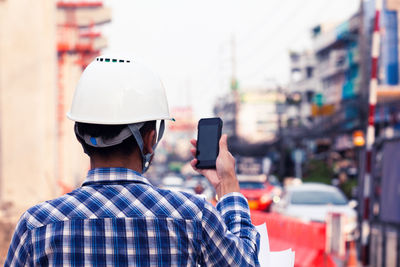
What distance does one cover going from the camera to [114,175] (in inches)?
75.7

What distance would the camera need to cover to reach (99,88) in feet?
6.52

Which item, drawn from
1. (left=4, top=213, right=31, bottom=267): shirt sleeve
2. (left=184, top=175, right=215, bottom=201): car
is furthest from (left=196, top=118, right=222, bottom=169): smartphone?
(left=4, top=213, right=31, bottom=267): shirt sleeve

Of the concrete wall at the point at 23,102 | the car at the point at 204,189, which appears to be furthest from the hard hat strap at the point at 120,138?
the concrete wall at the point at 23,102

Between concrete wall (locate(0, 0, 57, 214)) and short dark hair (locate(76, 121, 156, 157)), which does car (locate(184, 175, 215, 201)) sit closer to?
short dark hair (locate(76, 121, 156, 157))

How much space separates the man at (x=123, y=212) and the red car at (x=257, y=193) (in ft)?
58.3

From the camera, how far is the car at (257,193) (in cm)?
2058

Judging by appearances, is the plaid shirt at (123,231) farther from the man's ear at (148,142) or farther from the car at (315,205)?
the car at (315,205)

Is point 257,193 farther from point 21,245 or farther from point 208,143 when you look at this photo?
point 21,245

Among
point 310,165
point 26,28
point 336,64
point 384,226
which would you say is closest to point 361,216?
point 384,226

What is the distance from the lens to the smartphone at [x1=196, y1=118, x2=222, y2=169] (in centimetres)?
220

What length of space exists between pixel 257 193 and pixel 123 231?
19.3m

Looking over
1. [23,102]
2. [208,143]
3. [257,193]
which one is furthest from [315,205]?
[208,143]

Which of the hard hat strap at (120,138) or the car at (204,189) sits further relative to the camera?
the car at (204,189)

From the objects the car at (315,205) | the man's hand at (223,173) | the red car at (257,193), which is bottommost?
the red car at (257,193)
